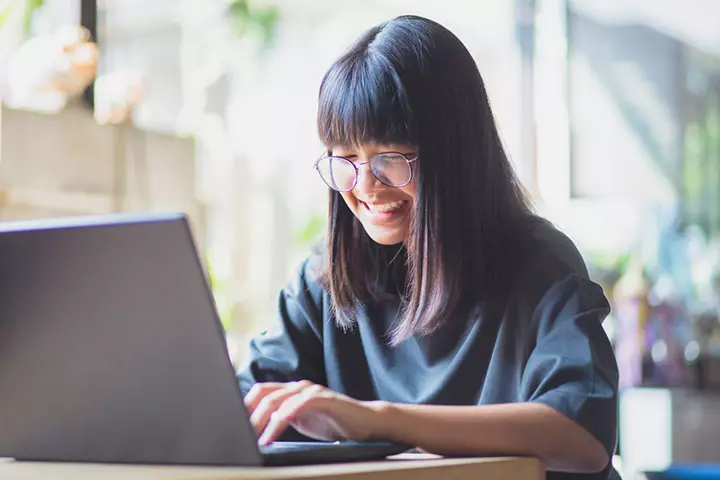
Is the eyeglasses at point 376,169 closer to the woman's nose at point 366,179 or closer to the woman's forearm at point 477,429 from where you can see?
the woman's nose at point 366,179

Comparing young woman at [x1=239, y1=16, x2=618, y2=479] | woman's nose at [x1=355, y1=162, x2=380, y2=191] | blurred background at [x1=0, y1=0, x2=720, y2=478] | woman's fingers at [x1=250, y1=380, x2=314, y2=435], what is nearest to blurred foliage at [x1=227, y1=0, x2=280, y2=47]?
Answer: blurred background at [x1=0, y1=0, x2=720, y2=478]

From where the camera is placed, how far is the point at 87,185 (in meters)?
2.38

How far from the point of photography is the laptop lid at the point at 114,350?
798mm

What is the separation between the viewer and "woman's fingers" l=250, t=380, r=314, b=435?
3.12ft

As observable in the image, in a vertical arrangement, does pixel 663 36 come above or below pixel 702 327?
above

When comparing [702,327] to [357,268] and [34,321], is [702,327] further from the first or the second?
[34,321]

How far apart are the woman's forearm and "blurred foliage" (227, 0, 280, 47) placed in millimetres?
2503

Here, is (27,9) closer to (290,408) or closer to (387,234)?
(387,234)

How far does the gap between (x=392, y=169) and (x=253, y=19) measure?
217 centimetres

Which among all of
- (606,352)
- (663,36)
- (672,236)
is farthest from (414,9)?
(606,352)

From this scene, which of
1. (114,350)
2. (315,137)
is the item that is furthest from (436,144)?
(315,137)

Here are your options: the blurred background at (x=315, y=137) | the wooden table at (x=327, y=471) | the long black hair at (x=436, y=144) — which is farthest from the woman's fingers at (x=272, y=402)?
the blurred background at (x=315, y=137)

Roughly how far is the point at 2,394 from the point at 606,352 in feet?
1.93

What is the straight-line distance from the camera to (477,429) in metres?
0.93
